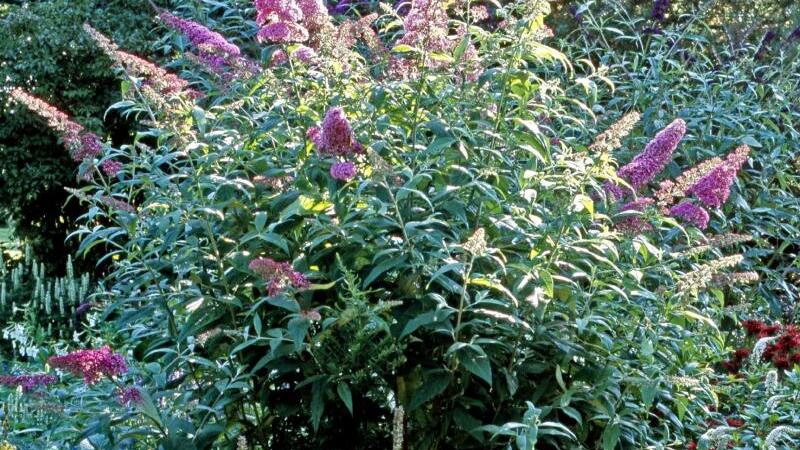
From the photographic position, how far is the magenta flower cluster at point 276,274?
10.7ft

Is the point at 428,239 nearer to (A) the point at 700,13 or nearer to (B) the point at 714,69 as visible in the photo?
(A) the point at 700,13

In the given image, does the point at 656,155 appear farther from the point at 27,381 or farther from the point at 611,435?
the point at 27,381

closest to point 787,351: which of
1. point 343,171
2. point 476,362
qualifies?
point 476,362

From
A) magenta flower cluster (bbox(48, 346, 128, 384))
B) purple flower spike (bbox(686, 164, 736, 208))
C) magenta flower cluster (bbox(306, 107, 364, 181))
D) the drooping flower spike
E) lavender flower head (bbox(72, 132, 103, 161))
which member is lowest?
magenta flower cluster (bbox(48, 346, 128, 384))

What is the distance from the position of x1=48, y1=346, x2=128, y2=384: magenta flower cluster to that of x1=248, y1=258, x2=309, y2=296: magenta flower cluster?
528 millimetres

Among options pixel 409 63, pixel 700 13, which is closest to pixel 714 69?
pixel 700 13

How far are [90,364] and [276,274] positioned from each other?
62 centimetres

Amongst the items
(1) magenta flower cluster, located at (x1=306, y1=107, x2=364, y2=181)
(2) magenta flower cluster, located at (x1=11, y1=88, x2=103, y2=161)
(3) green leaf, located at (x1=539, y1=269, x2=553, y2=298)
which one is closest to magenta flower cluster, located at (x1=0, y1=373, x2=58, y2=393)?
(2) magenta flower cluster, located at (x1=11, y1=88, x2=103, y2=161)

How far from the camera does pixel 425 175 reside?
3.53 m

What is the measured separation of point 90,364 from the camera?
3.30 m

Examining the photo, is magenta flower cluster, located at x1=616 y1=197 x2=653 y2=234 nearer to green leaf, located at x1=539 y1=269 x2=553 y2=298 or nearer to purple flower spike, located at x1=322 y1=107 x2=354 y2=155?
green leaf, located at x1=539 y1=269 x2=553 y2=298

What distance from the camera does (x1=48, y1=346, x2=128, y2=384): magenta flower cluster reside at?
3.25 meters

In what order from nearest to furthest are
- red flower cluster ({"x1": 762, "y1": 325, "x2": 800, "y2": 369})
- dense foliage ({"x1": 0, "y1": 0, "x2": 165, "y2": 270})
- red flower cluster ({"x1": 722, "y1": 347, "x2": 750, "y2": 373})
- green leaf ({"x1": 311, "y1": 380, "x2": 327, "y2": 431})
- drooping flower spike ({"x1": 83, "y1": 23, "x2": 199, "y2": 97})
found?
green leaf ({"x1": 311, "y1": 380, "x2": 327, "y2": 431}) → drooping flower spike ({"x1": 83, "y1": 23, "x2": 199, "y2": 97}) → red flower cluster ({"x1": 762, "y1": 325, "x2": 800, "y2": 369}) → red flower cluster ({"x1": 722, "y1": 347, "x2": 750, "y2": 373}) → dense foliage ({"x1": 0, "y1": 0, "x2": 165, "y2": 270})

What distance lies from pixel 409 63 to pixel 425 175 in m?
0.74
